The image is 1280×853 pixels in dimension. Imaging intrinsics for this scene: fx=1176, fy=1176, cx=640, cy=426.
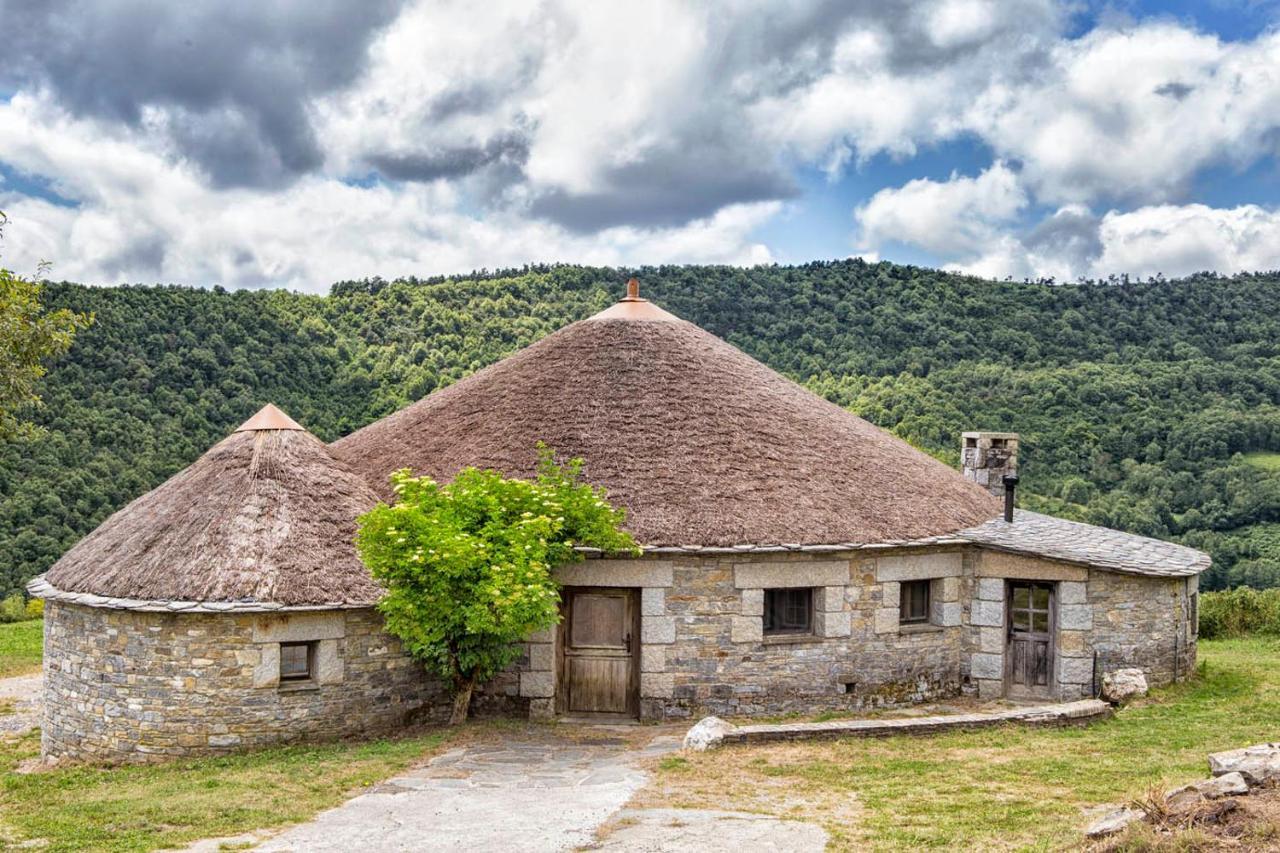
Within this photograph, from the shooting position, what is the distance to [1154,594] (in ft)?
54.2

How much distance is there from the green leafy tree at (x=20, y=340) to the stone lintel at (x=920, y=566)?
577 inches

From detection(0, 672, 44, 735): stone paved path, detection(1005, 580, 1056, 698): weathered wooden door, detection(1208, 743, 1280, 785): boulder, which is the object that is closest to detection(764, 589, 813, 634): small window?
detection(1005, 580, 1056, 698): weathered wooden door

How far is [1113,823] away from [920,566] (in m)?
8.21

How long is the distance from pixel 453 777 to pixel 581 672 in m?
3.60

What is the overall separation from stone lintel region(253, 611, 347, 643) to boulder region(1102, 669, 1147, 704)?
32.7 ft

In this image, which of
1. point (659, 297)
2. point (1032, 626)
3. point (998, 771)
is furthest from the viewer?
point (659, 297)

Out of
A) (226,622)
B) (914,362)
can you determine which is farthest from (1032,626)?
(914,362)

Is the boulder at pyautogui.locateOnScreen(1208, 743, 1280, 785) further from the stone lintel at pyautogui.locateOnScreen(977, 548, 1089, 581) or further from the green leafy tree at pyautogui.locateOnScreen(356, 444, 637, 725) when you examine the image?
the green leafy tree at pyautogui.locateOnScreen(356, 444, 637, 725)

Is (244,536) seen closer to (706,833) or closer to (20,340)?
(706,833)

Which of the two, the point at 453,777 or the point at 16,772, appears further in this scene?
the point at 16,772

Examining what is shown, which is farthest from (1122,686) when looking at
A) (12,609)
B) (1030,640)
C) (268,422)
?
(12,609)

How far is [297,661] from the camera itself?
1437 cm

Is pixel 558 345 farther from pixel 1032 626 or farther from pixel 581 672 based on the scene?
pixel 1032 626

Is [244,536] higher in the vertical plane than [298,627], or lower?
higher
